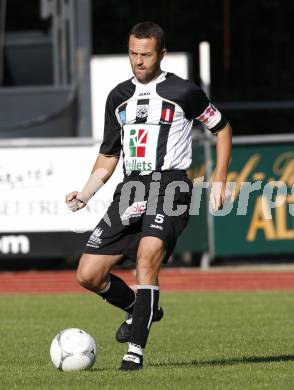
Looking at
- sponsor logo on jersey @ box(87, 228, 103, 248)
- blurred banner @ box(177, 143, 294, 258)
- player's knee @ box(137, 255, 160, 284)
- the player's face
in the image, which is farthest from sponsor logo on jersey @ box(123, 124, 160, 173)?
blurred banner @ box(177, 143, 294, 258)

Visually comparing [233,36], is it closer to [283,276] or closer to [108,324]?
[283,276]

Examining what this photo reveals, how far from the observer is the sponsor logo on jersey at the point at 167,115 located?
785 cm

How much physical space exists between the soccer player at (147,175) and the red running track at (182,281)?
7678mm

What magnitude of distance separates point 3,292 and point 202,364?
776 centimetres

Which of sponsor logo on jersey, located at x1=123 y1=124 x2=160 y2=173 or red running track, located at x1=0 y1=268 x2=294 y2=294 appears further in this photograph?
red running track, located at x1=0 y1=268 x2=294 y2=294

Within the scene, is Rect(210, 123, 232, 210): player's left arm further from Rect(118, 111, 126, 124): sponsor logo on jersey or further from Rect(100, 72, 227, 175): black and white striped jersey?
A: Rect(118, 111, 126, 124): sponsor logo on jersey

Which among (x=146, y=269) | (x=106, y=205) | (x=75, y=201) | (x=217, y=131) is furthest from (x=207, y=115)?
(x=106, y=205)

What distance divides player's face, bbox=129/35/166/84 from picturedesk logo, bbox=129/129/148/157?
0.35 metres

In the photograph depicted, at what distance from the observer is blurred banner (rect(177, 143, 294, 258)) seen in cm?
1736

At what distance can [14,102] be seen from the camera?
22250 mm

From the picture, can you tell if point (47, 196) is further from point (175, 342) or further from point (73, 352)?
point (73, 352)

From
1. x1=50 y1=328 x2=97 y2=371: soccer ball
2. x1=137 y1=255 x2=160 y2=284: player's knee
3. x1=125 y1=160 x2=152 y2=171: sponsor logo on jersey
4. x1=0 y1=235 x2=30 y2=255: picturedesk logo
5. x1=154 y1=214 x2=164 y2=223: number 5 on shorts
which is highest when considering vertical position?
x1=125 y1=160 x2=152 y2=171: sponsor logo on jersey

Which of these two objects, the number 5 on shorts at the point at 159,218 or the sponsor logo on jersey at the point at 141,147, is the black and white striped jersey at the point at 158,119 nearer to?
the sponsor logo on jersey at the point at 141,147

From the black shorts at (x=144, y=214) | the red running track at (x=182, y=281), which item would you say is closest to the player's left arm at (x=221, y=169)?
the black shorts at (x=144, y=214)
